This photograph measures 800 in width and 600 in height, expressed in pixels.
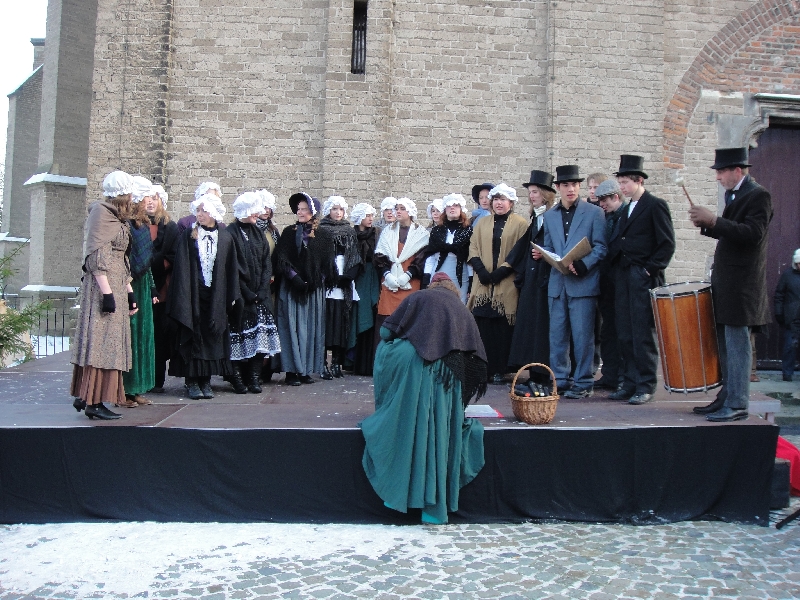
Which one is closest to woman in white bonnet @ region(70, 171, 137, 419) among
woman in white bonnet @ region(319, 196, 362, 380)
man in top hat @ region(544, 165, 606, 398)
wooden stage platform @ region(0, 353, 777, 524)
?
wooden stage platform @ region(0, 353, 777, 524)

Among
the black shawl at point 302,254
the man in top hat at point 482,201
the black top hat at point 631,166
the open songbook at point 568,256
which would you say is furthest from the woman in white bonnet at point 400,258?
the black top hat at point 631,166

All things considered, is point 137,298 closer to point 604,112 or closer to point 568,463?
point 568,463

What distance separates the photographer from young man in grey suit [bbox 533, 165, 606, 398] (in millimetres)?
5809

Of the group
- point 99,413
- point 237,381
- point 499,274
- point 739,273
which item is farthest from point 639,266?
point 99,413

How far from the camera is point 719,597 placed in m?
3.50

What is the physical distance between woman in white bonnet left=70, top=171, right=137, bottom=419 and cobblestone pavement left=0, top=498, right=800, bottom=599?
0.82 m

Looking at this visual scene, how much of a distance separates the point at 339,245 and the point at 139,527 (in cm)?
328

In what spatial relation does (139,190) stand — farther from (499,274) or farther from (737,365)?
(737,365)

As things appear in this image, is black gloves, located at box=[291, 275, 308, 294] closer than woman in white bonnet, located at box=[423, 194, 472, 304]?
Yes

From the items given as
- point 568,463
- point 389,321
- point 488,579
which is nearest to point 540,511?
point 568,463

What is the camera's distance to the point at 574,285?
19.1 ft

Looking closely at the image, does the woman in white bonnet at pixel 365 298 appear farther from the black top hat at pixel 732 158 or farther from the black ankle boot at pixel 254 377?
the black top hat at pixel 732 158

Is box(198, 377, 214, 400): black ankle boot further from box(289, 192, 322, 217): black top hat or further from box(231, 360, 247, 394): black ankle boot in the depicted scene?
box(289, 192, 322, 217): black top hat

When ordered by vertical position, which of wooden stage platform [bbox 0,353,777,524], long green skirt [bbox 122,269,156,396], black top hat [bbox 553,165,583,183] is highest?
black top hat [bbox 553,165,583,183]
